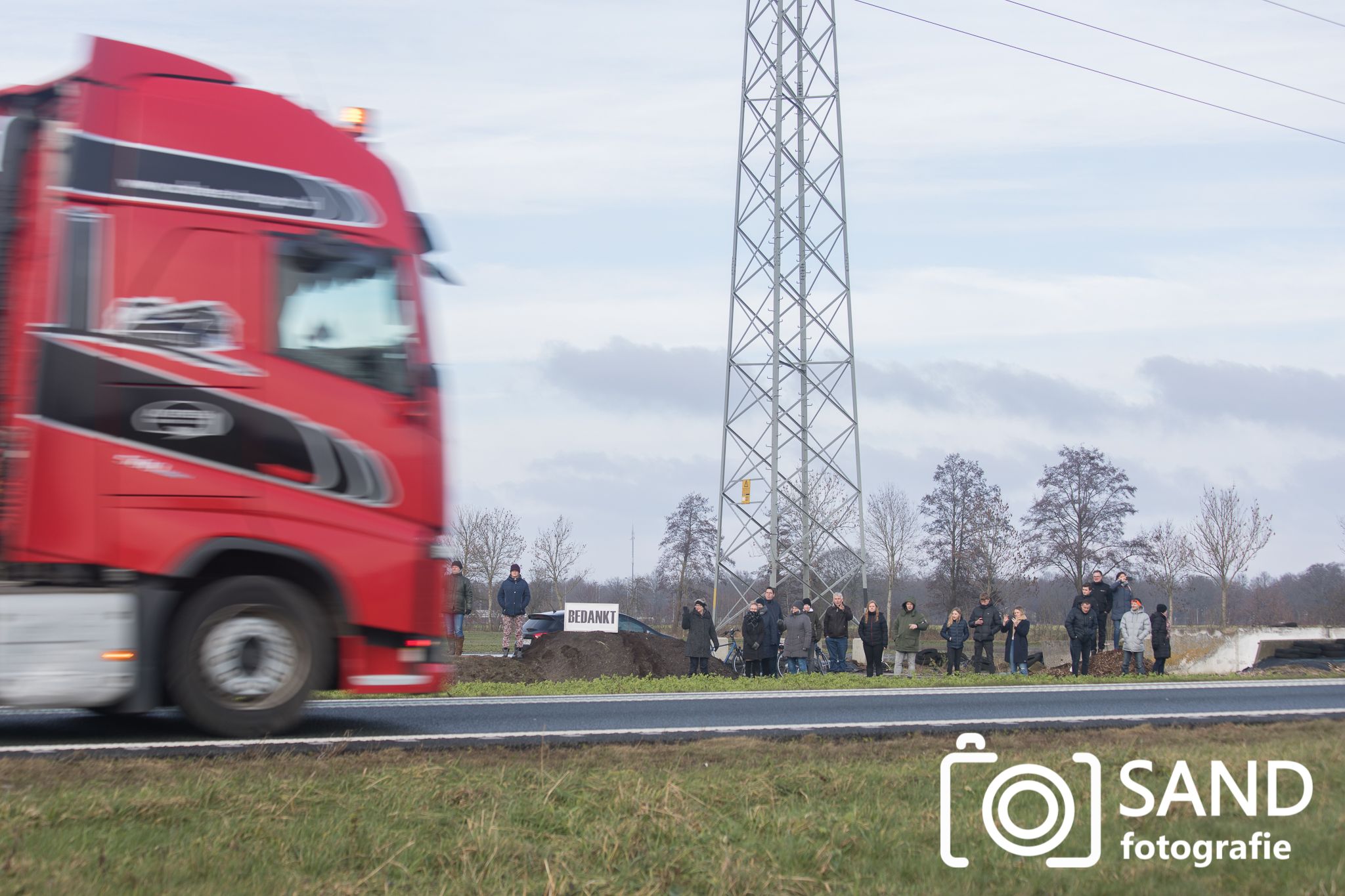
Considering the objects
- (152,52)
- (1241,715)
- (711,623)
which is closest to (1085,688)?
(1241,715)

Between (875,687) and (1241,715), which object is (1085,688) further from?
(1241,715)

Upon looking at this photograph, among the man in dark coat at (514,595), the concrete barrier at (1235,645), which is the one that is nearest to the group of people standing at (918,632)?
the man in dark coat at (514,595)

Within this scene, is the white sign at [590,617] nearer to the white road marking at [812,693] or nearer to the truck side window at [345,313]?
the white road marking at [812,693]

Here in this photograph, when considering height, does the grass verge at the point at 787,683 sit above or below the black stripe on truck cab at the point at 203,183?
below

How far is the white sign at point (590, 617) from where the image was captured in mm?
24281

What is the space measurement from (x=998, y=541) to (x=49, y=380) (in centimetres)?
6205

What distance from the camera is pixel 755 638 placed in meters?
22.5

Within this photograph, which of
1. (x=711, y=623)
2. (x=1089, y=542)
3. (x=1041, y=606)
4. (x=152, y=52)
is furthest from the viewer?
(x=1041, y=606)

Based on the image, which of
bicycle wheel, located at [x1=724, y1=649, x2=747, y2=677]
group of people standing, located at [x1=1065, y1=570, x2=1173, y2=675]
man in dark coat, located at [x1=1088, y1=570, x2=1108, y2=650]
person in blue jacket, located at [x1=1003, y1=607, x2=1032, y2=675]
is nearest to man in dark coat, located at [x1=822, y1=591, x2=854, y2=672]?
bicycle wheel, located at [x1=724, y1=649, x2=747, y2=677]

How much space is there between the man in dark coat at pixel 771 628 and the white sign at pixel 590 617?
286cm

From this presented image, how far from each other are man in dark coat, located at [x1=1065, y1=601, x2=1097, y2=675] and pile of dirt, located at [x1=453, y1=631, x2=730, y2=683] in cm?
634

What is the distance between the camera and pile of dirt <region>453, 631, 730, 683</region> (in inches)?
810

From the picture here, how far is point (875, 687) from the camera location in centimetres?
1644

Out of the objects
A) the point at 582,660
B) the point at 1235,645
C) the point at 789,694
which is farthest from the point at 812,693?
the point at 1235,645
